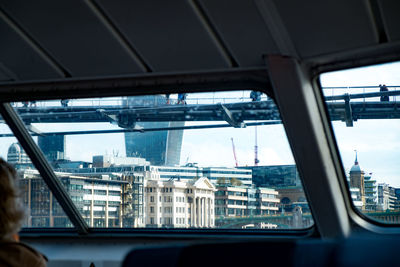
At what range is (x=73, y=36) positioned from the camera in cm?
534

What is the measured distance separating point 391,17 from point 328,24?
0.50 m

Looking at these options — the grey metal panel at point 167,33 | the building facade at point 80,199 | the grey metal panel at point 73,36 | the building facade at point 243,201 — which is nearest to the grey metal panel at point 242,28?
the grey metal panel at point 167,33

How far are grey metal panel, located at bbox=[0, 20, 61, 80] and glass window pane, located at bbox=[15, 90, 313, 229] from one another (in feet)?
1.94

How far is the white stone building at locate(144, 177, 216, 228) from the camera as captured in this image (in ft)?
21.5

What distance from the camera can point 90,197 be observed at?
7.18 meters

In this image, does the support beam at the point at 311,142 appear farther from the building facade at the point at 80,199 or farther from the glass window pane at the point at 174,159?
the building facade at the point at 80,199

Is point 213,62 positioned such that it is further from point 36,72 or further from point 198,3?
point 36,72

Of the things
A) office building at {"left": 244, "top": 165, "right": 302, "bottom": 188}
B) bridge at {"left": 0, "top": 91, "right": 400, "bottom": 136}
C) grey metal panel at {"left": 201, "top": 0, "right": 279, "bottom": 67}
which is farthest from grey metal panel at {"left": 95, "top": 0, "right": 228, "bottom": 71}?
office building at {"left": 244, "top": 165, "right": 302, "bottom": 188}

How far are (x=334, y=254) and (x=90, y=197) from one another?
6153 millimetres

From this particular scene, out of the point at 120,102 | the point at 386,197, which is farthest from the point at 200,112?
the point at 386,197

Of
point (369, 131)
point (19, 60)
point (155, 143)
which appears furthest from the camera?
point (155, 143)

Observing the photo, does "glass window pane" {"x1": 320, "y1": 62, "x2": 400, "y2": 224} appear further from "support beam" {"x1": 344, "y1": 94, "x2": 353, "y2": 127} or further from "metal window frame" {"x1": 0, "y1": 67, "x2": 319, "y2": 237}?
"metal window frame" {"x1": 0, "y1": 67, "x2": 319, "y2": 237}

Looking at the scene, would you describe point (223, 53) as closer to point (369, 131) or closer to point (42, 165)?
point (369, 131)

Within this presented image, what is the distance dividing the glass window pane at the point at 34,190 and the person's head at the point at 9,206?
5.46 m
